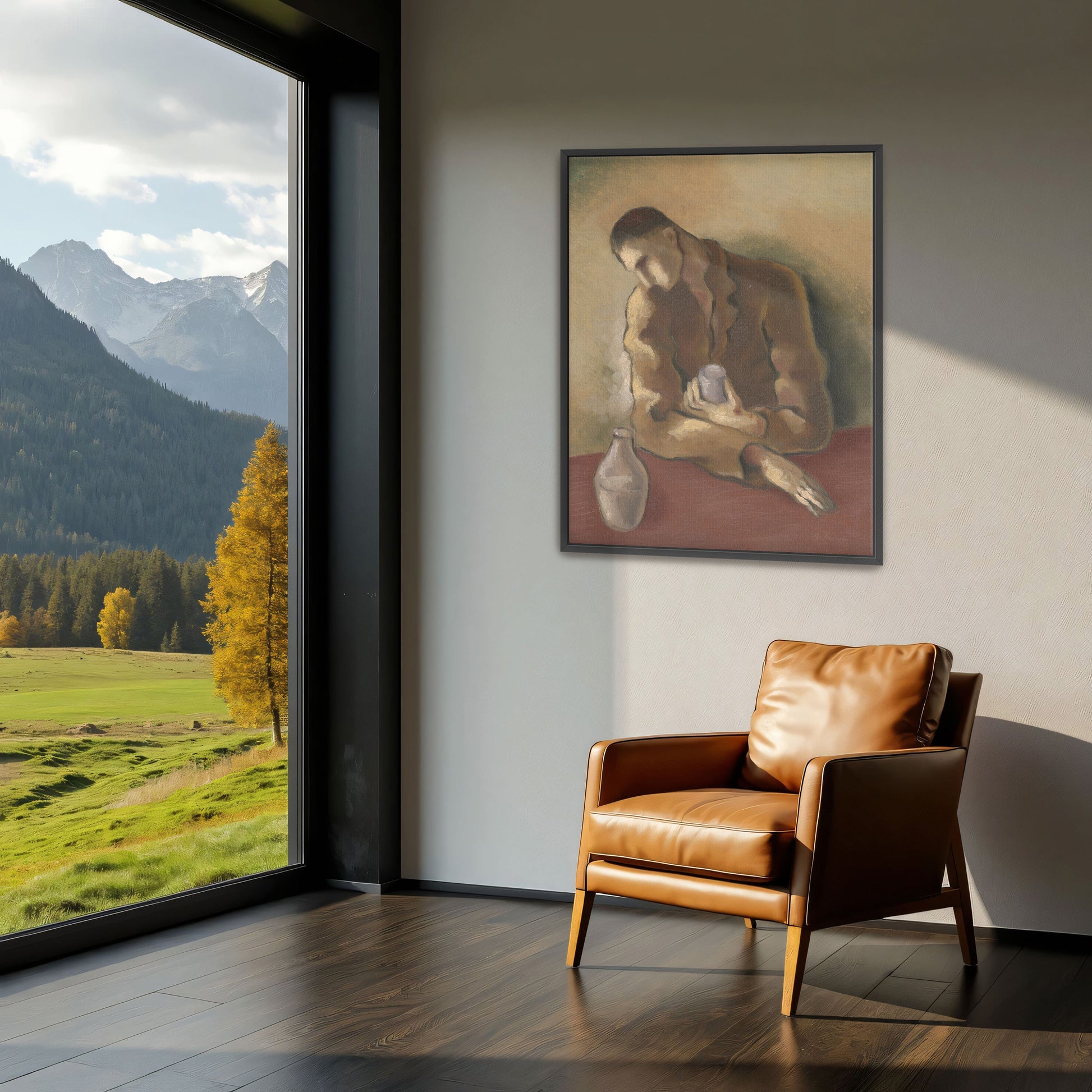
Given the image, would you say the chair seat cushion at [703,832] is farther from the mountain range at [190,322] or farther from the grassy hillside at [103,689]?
the mountain range at [190,322]

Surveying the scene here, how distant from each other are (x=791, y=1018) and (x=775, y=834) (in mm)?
407

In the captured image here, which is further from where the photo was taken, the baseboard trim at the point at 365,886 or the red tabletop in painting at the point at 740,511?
the baseboard trim at the point at 365,886

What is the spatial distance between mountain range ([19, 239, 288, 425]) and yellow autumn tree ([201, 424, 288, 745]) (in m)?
0.20

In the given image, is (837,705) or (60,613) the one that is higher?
(60,613)

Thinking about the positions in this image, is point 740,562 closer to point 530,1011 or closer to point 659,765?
point 659,765

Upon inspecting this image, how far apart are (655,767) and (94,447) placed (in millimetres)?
1734

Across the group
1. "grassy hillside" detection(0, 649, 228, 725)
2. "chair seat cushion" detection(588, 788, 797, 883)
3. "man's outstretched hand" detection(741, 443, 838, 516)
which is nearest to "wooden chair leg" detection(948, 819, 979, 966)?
"chair seat cushion" detection(588, 788, 797, 883)

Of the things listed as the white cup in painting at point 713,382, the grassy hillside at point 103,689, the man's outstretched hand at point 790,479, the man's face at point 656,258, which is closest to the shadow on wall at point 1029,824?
the man's outstretched hand at point 790,479

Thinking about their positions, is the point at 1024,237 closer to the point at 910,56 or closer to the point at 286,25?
the point at 910,56

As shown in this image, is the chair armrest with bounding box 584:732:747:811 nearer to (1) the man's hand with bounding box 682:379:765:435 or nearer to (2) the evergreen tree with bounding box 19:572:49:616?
(1) the man's hand with bounding box 682:379:765:435

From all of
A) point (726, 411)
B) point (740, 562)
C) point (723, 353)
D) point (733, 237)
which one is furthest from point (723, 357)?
point (740, 562)

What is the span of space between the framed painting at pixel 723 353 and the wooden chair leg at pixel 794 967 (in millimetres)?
1241

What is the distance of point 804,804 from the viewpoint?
272cm

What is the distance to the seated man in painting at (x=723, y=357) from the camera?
361 cm
